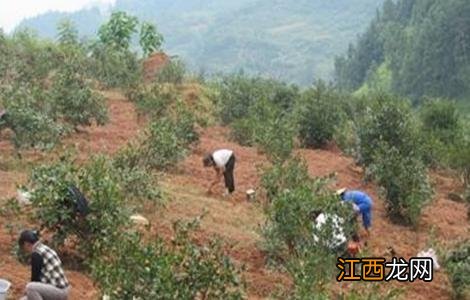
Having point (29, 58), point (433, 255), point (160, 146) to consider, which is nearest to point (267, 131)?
point (160, 146)

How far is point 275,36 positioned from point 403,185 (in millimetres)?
149019

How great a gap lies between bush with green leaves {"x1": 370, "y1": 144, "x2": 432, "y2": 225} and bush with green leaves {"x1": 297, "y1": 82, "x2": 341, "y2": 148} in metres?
5.36

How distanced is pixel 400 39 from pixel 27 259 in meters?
69.8

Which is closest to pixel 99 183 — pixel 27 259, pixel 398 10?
pixel 27 259

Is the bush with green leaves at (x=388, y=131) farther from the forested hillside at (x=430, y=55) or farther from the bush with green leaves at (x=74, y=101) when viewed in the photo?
the forested hillside at (x=430, y=55)

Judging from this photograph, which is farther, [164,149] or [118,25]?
[118,25]

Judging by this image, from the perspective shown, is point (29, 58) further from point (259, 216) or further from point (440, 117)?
point (259, 216)

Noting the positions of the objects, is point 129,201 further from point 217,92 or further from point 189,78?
point 189,78

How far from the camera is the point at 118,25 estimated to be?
32969 millimetres

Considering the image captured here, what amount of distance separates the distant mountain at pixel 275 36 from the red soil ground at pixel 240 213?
10674 cm

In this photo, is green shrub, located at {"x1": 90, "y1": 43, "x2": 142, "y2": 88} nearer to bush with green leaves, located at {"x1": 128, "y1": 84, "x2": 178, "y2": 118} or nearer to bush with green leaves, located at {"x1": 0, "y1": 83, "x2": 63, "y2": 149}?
bush with green leaves, located at {"x1": 128, "y1": 84, "x2": 178, "y2": 118}

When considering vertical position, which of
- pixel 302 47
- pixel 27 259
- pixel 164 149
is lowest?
pixel 302 47

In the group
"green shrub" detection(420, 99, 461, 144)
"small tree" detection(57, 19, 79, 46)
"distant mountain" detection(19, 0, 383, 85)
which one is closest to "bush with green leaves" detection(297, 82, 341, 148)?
"green shrub" detection(420, 99, 461, 144)

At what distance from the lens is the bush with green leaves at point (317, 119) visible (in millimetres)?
20547
